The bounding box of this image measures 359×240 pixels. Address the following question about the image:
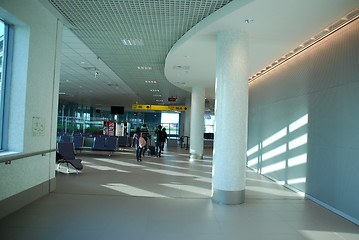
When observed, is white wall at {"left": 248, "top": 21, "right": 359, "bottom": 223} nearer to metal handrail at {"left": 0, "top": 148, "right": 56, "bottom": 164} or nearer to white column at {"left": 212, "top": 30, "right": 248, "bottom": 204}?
white column at {"left": 212, "top": 30, "right": 248, "bottom": 204}

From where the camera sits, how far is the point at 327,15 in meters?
5.02

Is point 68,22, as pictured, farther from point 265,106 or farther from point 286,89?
point 265,106

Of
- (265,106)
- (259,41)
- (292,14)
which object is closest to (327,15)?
(292,14)

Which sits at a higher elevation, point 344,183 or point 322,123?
point 322,123

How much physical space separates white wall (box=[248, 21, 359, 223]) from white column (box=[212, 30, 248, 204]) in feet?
5.73

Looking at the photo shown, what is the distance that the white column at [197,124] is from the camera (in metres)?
14.6

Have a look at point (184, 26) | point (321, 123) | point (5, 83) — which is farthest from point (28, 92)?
point (321, 123)

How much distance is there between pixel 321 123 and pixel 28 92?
233 inches

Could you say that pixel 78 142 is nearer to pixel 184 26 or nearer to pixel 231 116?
pixel 184 26

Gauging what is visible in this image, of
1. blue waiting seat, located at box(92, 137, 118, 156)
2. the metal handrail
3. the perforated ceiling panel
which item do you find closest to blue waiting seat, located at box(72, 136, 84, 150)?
blue waiting seat, located at box(92, 137, 118, 156)

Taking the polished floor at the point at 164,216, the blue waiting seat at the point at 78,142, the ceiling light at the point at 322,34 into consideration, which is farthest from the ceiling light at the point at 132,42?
the blue waiting seat at the point at 78,142

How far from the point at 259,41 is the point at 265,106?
3898 millimetres

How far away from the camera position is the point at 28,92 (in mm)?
5324

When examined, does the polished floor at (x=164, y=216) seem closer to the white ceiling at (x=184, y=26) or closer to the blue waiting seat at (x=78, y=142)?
the white ceiling at (x=184, y=26)
